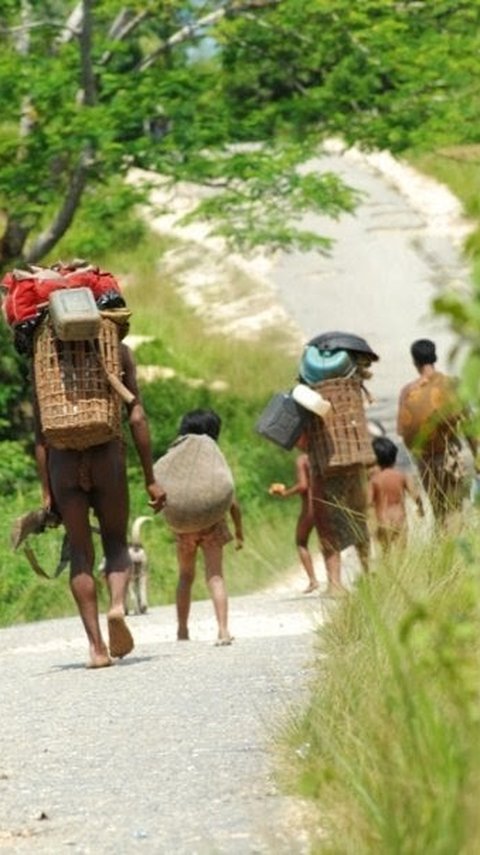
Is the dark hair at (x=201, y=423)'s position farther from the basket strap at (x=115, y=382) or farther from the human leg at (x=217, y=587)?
the basket strap at (x=115, y=382)

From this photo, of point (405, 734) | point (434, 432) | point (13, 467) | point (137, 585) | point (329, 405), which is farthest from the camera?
point (13, 467)

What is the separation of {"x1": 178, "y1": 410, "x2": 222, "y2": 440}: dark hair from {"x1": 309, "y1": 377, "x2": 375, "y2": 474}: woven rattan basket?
1420 mm

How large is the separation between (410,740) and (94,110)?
65.0 ft

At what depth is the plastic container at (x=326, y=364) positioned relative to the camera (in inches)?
582

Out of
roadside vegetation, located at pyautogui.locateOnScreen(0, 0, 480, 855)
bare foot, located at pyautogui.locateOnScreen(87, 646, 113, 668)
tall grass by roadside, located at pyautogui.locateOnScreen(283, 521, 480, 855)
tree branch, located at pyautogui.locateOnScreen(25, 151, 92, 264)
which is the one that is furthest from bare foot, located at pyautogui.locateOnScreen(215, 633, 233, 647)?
tree branch, located at pyautogui.locateOnScreen(25, 151, 92, 264)

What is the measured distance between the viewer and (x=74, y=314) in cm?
1096

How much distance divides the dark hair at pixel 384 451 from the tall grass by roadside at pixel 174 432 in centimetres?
336

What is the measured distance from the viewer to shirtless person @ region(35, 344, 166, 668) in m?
11.7

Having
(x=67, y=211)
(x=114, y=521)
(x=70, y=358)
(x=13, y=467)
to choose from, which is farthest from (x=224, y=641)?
(x=67, y=211)

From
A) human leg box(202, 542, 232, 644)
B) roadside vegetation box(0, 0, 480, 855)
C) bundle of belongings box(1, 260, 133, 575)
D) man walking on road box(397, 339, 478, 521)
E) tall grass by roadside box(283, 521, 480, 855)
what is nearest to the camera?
tall grass by roadside box(283, 521, 480, 855)

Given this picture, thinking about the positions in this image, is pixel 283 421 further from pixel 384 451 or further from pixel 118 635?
pixel 118 635

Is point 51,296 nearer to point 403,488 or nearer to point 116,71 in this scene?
point 403,488

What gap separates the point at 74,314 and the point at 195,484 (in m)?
2.42

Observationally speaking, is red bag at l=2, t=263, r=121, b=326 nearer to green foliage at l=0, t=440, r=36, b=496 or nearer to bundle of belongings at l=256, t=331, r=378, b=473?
bundle of belongings at l=256, t=331, r=378, b=473
